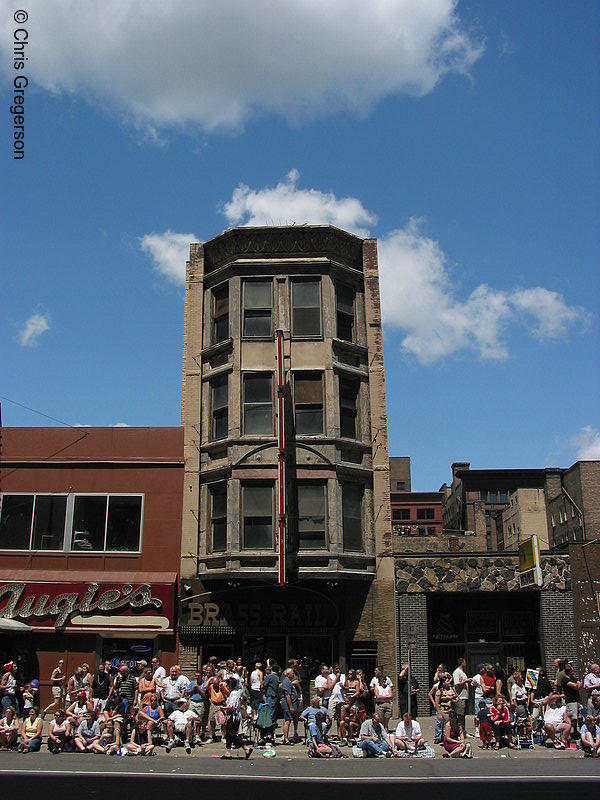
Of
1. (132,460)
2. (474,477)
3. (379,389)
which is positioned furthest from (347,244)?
(474,477)

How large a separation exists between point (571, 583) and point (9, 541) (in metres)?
18.0

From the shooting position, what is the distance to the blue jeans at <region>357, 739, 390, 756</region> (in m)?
17.2

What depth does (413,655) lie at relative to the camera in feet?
83.0

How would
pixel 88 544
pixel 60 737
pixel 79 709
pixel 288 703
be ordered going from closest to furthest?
pixel 60 737
pixel 79 709
pixel 288 703
pixel 88 544

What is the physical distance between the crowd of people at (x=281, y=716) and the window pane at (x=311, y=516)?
5.31 metres

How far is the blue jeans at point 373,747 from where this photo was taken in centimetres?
1716

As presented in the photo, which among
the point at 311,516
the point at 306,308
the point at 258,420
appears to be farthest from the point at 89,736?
the point at 306,308

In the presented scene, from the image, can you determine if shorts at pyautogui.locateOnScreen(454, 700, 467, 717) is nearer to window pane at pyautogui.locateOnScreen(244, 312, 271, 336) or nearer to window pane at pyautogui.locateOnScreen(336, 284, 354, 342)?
window pane at pyautogui.locateOnScreen(336, 284, 354, 342)

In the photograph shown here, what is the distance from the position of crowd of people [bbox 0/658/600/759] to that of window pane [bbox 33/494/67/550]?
6.06 meters

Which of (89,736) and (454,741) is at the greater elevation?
(89,736)

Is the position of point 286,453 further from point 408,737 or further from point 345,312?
point 408,737

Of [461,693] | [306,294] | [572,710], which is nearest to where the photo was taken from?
[572,710]

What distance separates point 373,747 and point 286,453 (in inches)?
395

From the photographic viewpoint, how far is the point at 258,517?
82.0ft
